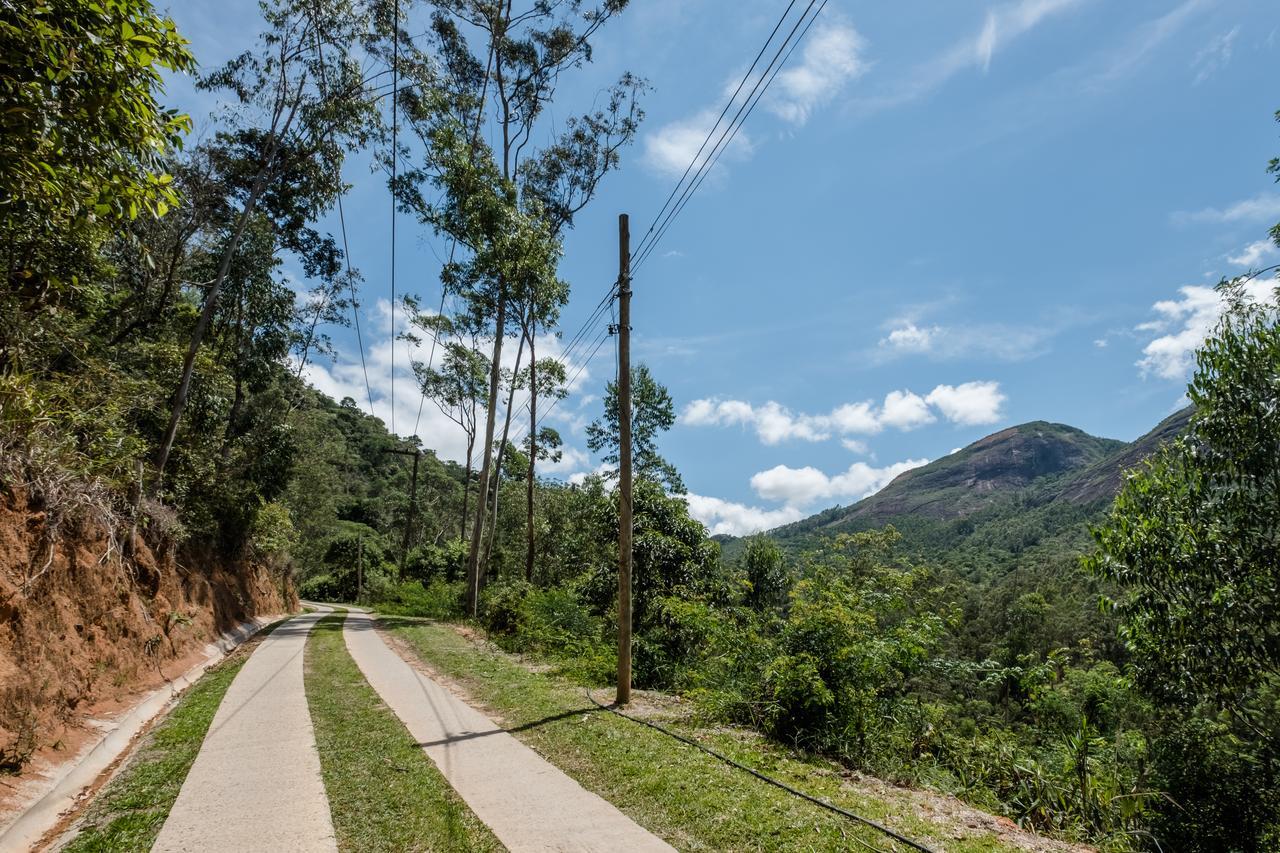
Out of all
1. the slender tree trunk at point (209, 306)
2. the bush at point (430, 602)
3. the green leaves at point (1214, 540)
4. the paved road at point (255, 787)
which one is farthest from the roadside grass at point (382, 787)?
the bush at point (430, 602)

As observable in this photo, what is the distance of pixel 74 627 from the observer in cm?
800

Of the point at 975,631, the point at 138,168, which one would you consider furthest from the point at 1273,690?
the point at 975,631

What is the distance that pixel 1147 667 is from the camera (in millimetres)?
9891

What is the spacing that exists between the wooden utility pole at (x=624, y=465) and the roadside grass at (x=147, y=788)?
17.5 feet

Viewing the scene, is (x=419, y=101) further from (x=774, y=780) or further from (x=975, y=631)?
(x=975, y=631)

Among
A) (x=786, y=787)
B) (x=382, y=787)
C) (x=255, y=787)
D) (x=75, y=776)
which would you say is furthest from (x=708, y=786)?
(x=75, y=776)

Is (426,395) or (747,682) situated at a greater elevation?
(426,395)

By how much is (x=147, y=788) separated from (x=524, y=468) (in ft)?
70.0

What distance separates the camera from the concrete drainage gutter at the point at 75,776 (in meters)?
4.77

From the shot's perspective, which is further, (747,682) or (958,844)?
(747,682)

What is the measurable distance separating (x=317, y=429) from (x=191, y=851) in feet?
125

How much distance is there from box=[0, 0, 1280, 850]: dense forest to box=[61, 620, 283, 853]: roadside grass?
116 cm

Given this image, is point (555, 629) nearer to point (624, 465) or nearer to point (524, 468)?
point (624, 465)

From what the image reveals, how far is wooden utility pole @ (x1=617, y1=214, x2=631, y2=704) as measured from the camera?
890 cm
